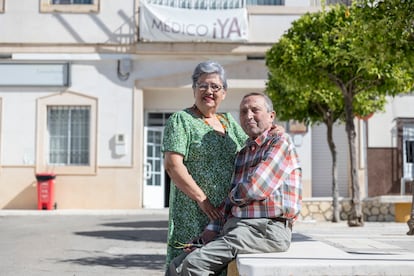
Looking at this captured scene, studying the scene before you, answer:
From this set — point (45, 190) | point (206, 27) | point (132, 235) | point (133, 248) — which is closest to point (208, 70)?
point (133, 248)

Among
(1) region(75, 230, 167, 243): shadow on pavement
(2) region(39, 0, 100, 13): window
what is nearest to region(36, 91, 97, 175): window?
(2) region(39, 0, 100, 13): window

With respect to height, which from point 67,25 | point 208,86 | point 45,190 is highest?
point 67,25

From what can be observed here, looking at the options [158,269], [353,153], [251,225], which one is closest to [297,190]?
[251,225]

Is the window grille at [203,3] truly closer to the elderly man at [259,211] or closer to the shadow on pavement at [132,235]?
the shadow on pavement at [132,235]

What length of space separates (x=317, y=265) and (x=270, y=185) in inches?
18.9

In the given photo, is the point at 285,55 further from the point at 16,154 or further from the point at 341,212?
the point at 16,154

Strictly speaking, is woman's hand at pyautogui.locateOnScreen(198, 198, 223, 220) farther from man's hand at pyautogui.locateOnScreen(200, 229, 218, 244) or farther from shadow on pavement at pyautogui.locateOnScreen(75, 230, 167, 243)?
shadow on pavement at pyautogui.locateOnScreen(75, 230, 167, 243)

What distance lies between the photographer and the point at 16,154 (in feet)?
60.2

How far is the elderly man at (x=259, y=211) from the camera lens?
10.1ft

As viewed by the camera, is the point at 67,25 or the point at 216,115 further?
the point at 67,25

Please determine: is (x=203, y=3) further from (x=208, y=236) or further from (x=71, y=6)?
(x=208, y=236)

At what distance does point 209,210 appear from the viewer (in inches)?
132

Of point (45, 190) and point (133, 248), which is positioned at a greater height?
point (45, 190)

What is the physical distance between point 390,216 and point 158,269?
941cm
